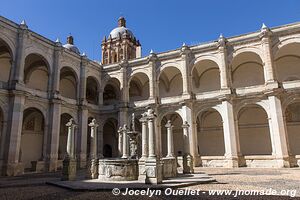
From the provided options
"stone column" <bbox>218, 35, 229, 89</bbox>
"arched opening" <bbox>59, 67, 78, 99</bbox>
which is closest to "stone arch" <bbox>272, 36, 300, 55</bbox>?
"stone column" <bbox>218, 35, 229, 89</bbox>

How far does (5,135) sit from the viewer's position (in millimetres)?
17312

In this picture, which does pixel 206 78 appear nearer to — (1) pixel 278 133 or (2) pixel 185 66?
(2) pixel 185 66

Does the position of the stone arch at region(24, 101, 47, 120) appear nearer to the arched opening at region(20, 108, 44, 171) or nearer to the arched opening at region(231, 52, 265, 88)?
the arched opening at region(20, 108, 44, 171)

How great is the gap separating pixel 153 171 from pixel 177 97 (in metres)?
14.8

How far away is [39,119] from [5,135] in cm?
858

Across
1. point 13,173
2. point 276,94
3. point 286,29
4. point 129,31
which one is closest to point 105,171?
point 13,173

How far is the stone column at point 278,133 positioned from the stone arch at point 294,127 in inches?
179

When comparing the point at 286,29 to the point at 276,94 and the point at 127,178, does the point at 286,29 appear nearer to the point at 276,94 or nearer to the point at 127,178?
the point at 276,94

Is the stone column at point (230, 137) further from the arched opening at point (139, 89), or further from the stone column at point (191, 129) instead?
the arched opening at point (139, 89)

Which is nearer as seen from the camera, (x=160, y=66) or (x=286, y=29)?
(x=286, y=29)

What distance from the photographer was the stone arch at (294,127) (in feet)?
76.3

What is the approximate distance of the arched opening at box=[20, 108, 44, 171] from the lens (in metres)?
Answer: 24.1

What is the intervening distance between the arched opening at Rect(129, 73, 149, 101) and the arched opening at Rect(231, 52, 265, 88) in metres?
10.3

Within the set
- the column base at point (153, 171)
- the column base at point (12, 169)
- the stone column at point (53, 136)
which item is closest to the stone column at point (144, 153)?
the column base at point (153, 171)
